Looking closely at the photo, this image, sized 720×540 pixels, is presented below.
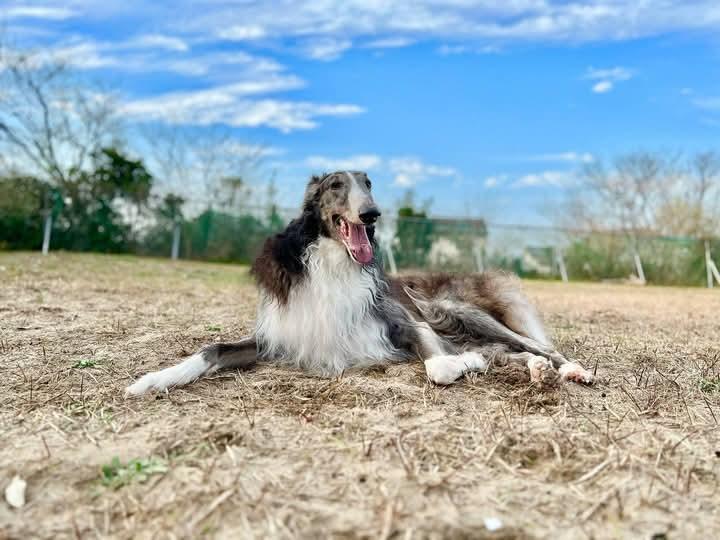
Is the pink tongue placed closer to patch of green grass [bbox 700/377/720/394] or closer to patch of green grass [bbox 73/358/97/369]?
patch of green grass [bbox 73/358/97/369]

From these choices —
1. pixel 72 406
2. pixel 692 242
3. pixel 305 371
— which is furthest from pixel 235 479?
pixel 692 242

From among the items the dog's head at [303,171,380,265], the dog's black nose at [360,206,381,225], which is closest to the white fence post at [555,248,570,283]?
the dog's head at [303,171,380,265]

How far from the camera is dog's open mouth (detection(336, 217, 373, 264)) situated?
14.5 feet

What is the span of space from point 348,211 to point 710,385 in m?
2.84

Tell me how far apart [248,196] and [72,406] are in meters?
24.3

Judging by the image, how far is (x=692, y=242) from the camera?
1006 inches

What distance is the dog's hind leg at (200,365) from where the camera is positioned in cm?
386

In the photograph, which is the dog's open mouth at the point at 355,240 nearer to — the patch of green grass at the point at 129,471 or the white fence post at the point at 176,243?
the patch of green grass at the point at 129,471

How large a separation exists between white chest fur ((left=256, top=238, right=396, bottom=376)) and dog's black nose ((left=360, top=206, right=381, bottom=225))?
0.99 feet

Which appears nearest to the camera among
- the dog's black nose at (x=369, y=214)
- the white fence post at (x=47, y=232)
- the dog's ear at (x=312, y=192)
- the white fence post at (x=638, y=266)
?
the dog's black nose at (x=369, y=214)

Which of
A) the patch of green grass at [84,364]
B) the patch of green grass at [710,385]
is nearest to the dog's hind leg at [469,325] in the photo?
the patch of green grass at [710,385]

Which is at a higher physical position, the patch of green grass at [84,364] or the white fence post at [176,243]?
the white fence post at [176,243]

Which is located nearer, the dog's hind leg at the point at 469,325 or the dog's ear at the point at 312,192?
the dog's ear at the point at 312,192

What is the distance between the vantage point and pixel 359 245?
14.5 feet
